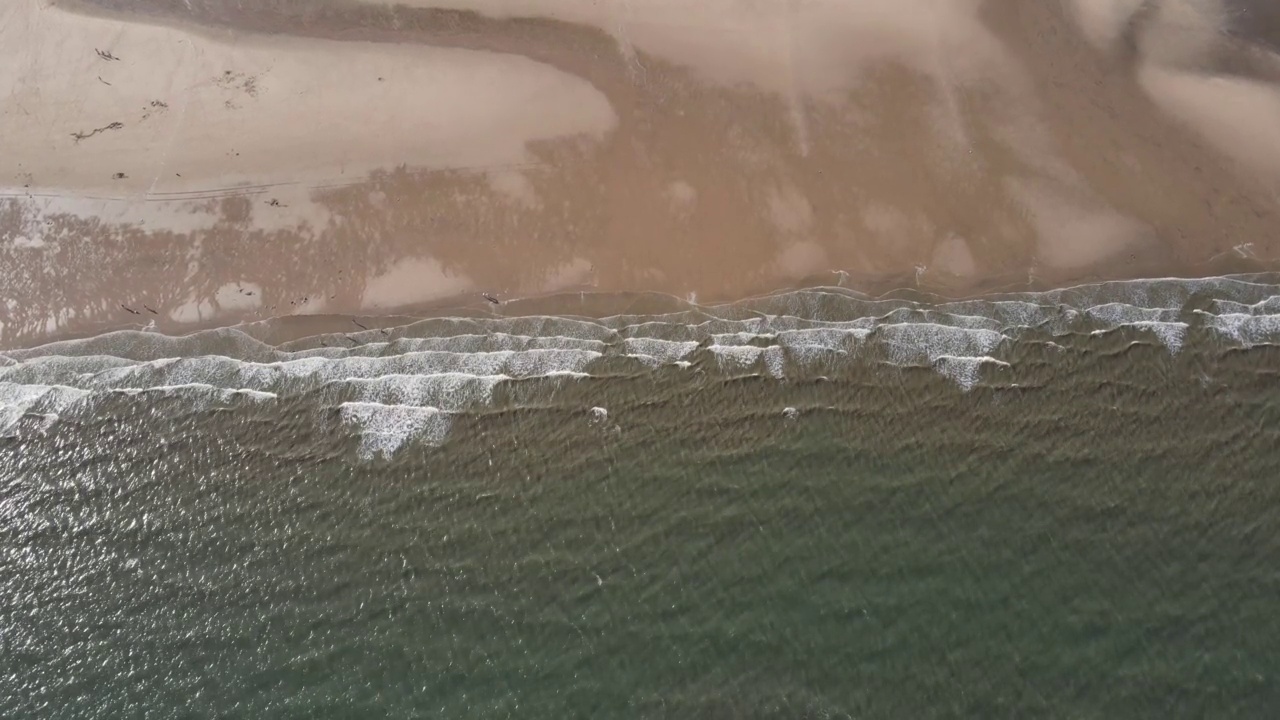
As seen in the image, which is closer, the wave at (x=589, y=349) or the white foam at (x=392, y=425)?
the wave at (x=589, y=349)

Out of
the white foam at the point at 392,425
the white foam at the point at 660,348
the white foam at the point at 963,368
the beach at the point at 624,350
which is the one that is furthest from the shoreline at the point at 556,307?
the white foam at the point at 392,425

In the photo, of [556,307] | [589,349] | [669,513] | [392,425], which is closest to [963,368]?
[669,513]

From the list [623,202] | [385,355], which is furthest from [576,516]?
[623,202]

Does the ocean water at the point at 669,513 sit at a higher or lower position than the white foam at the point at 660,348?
lower

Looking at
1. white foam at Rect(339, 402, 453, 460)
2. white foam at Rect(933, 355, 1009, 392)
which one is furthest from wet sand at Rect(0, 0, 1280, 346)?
white foam at Rect(339, 402, 453, 460)

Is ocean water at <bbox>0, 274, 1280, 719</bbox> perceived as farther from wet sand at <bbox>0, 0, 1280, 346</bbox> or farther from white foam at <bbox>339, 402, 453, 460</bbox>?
wet sand at <bbox>0, 0, 1280, 346</bbox>

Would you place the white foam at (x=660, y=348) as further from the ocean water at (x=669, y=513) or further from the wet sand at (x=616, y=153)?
the wet sand at (x=616, y=153)
